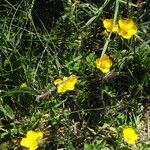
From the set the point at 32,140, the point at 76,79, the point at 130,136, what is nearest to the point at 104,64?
the point at 76,79

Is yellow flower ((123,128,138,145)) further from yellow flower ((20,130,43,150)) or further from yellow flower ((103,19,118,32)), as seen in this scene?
yellow flower ((103,19,118,32))

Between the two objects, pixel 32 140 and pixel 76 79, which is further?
pixel 76 79

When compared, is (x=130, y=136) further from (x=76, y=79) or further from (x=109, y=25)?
(x=109, y=25)

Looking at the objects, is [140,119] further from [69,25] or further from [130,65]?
[69,25]

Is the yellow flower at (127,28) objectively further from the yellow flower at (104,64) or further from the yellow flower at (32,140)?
the yellow flower at (32,140)

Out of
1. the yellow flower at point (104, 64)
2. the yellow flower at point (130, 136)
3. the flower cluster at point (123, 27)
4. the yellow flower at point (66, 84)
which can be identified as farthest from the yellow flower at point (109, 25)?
the yellow flower at point (130, 136)

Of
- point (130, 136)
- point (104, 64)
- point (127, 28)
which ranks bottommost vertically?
point (130, 136)
